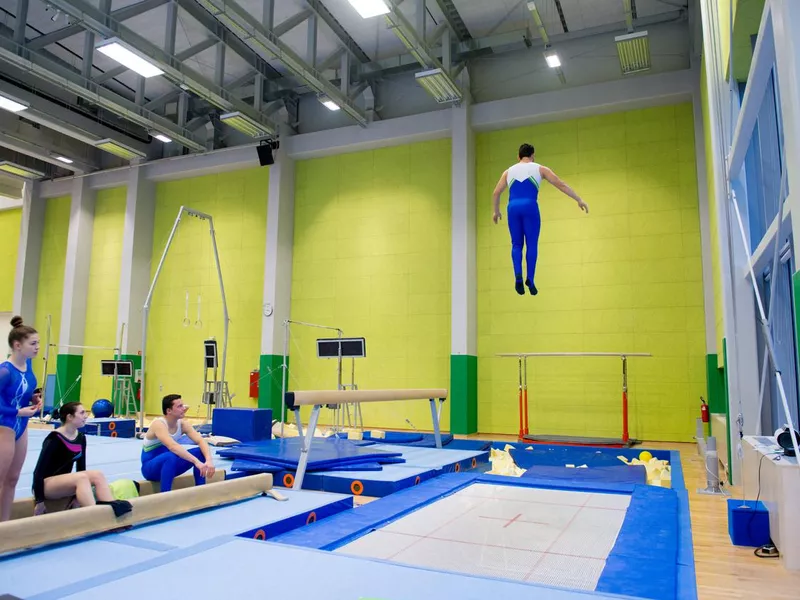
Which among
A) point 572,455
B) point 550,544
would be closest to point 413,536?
point 550,544

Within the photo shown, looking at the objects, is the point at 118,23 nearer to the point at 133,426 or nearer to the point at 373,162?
the point at 373,162

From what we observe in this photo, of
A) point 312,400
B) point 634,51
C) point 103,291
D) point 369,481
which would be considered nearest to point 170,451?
point 312,400

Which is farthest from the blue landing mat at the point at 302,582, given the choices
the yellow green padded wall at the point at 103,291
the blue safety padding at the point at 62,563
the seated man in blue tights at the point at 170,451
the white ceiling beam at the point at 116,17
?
the yellow green padded wall at the point at 103,291

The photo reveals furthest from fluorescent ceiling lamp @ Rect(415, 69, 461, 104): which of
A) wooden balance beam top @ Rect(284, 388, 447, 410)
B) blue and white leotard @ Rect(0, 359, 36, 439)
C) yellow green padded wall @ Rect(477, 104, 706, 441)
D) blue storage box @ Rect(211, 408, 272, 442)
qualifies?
blue and white leotard @ Rect(0, 359, 36, 439)

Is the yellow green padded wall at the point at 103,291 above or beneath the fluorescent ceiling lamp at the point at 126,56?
beneath

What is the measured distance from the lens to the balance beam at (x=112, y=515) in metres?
3.22

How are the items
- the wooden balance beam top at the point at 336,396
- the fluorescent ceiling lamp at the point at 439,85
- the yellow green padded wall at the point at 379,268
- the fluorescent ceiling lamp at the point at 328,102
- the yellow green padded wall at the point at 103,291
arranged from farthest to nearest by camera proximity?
the yellow green padded wall at the point at 103,291 → the yellow green padded wall at the point at 379,268 → the fluorescent ceiling lamp at the point at 328,102 → the fluorescent ceiling lamp at the point at 439,85 → the wooden balance beam top at the point at 336,396

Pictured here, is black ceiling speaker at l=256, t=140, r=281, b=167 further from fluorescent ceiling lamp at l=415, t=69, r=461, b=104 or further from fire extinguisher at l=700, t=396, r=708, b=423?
fire extinguisher at l=700, t=396, r=708, b=423

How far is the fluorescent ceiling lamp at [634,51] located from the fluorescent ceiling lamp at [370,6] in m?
3.41

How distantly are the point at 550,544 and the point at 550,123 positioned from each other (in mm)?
9794

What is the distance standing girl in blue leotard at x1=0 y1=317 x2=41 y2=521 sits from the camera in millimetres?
3678

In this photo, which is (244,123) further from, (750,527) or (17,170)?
(750,527)

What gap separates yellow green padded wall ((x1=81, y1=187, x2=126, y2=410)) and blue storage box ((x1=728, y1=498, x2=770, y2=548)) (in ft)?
48.3

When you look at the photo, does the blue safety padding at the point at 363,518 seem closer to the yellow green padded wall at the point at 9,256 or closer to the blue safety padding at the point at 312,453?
the blue safety padding at the point at 312,453
